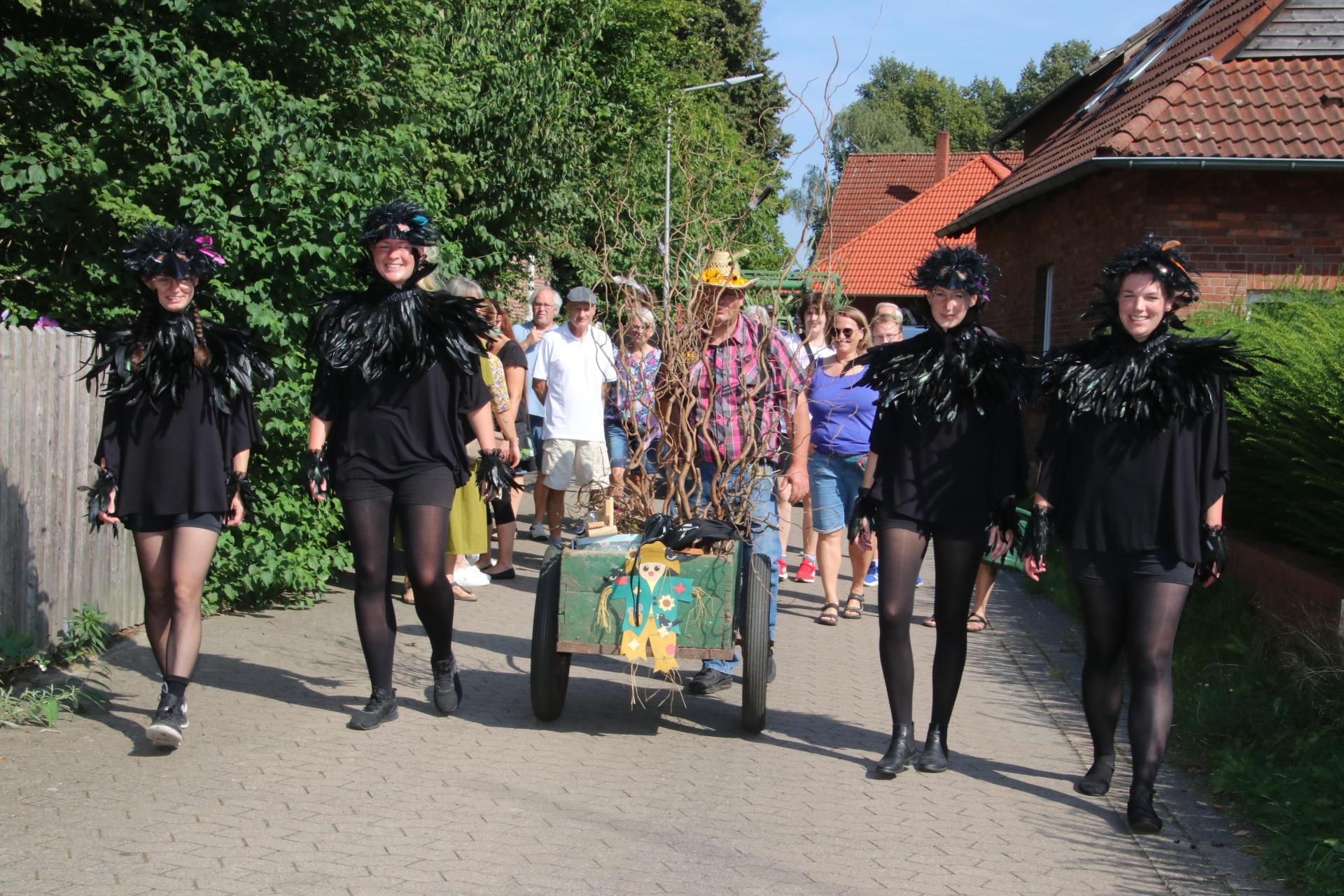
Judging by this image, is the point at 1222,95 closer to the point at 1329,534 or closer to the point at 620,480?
the point at 1329,534

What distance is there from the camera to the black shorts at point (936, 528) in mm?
5539

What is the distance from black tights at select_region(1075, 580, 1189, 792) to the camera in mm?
5098

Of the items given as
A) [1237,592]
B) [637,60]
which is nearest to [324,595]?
[1237,592]

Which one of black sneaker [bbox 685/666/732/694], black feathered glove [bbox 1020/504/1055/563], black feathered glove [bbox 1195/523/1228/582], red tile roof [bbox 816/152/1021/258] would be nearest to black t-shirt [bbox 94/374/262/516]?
black sneaker [bbox 685/666/732/694]

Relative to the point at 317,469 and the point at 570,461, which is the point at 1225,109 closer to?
the point at 570,461

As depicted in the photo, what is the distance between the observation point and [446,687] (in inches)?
246

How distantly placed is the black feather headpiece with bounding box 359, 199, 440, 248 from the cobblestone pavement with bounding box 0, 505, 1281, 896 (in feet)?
6.89

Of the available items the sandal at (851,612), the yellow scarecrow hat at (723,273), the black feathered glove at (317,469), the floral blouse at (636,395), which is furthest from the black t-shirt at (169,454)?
the sandal at (851,612)

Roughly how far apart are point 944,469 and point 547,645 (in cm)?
184

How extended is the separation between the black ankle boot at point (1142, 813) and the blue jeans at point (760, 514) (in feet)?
5.92

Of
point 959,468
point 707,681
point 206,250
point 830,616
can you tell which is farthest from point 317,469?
point 830,616

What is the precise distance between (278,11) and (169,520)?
3.97 meters

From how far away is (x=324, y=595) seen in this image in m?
9.07

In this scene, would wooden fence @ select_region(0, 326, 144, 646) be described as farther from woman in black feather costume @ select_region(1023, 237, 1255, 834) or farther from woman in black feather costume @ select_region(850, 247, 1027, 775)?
woman in black feather costume @ select_region(1023, 237, 1255, 834)
